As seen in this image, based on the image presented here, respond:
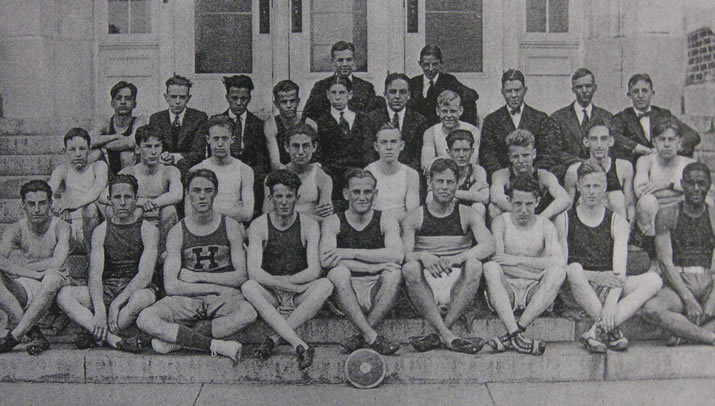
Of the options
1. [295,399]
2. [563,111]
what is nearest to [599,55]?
[563,111]

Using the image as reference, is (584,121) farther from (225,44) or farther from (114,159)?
(114,159)

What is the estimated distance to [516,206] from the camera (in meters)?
3.16

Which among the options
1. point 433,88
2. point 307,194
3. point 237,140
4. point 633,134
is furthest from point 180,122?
point 633,134

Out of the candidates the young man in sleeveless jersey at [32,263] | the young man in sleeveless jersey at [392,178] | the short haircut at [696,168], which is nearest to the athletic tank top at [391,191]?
the young man in sleeveless jersey at [392,178]

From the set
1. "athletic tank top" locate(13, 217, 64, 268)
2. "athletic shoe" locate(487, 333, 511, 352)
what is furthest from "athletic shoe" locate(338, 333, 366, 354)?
"athletic tank top" locate(13, 217, 64, 268)

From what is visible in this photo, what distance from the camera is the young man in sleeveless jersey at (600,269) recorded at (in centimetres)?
299

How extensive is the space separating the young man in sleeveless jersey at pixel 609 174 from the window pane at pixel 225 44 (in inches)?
68.2

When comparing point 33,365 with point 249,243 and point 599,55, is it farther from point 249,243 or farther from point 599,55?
point 599,55

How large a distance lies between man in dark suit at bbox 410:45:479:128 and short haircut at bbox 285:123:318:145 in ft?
2.12

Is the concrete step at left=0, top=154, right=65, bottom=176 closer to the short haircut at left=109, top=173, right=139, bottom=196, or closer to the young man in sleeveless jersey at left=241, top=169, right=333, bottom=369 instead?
the short haircut at left=109, top=173, right=139, bottom=196

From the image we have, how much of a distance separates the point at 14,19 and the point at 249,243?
1680 millimetres

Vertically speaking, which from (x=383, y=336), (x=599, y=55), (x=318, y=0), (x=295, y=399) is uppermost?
(x=318, y=0)

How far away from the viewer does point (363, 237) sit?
3102mm

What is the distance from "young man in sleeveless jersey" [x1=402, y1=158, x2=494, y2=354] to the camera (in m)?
3.01
